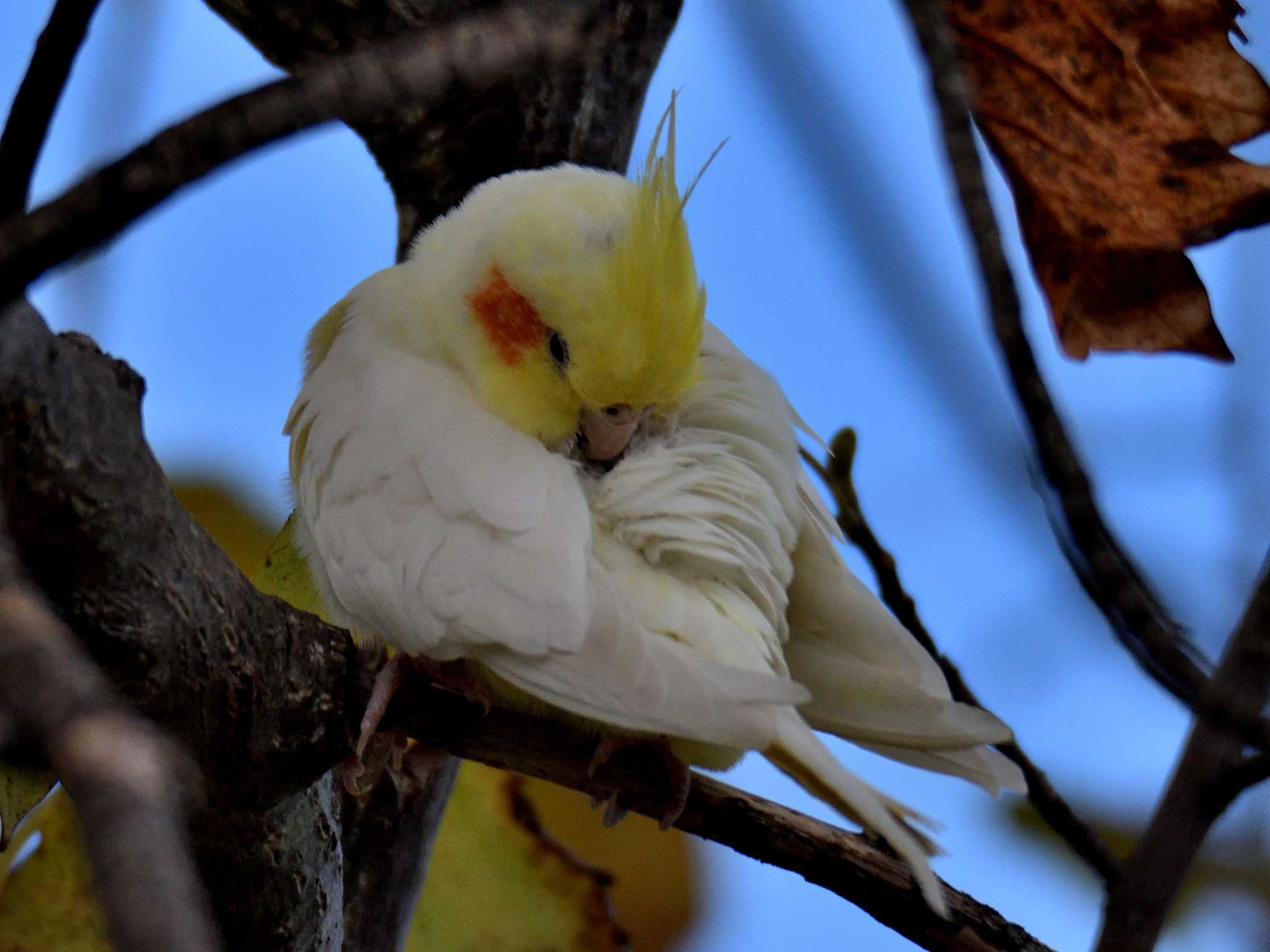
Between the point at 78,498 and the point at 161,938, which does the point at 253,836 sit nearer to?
the point at 78,498

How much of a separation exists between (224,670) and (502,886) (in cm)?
121

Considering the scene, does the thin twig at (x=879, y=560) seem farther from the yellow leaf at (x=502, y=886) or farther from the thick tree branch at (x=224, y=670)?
the yellow leaf at (x=502, y=886)

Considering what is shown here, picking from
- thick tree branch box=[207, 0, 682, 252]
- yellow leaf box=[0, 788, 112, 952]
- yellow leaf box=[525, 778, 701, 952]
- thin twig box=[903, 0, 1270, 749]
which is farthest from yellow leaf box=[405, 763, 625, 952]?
thin twig box=[903, 0, 1270, 749]

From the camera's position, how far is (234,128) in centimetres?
71

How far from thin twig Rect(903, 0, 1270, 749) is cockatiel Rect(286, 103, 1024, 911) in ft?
1.70

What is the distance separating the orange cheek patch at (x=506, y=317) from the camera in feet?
7.11

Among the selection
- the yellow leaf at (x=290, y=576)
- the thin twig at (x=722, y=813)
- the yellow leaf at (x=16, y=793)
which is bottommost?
the thin twig at (x=722, y=813)

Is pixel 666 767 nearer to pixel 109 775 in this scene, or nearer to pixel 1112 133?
pixel 1112 133

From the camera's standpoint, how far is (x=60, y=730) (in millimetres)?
578

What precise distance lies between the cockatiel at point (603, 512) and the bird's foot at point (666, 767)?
21mm

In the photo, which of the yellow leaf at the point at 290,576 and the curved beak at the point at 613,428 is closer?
the curved beak at the point at 613,428

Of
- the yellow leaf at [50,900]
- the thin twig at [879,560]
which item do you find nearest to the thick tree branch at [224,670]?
the thin twig at [879,560]

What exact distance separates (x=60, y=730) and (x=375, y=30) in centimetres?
245

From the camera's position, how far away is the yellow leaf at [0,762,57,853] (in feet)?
5.43
